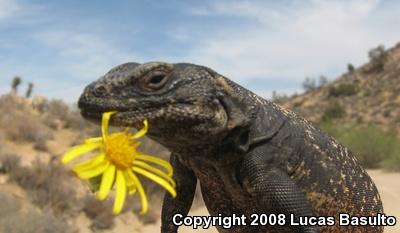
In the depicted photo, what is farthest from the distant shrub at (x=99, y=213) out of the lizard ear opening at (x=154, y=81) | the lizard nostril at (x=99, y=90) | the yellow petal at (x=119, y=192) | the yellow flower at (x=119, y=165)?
the yellow petal at (x=119, y=192)

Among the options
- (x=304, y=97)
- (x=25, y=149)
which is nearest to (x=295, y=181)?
(x=25, y=149)

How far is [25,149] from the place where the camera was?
16.9 m

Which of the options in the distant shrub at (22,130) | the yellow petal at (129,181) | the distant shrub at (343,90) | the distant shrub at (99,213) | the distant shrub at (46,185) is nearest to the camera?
the yellow petal at (129,181)

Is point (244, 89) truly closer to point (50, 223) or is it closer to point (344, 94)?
point (50, 223)

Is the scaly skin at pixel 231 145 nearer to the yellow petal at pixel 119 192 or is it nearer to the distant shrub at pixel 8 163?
the yellow petal at pixel 119 192

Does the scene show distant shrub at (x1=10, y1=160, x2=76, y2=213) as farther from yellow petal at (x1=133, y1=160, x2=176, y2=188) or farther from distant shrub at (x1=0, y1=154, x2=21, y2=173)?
yellow petal at (x1=133, y1=160, x2=176, y2=188)

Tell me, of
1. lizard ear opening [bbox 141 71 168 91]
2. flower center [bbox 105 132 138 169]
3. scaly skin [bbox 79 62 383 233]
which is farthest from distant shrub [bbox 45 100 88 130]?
flower center [bbox 105 132 138 169]

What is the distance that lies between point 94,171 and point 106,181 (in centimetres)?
6

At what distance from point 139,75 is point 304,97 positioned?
192 ft

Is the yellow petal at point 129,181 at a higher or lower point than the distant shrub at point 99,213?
higher

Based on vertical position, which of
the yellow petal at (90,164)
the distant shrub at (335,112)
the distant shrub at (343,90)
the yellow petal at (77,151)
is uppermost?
the distant shrub at (343,90)

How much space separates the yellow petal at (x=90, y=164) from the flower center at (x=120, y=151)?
0.16 feet

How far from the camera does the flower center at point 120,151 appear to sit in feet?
7.71

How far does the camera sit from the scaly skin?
3.17 metres
